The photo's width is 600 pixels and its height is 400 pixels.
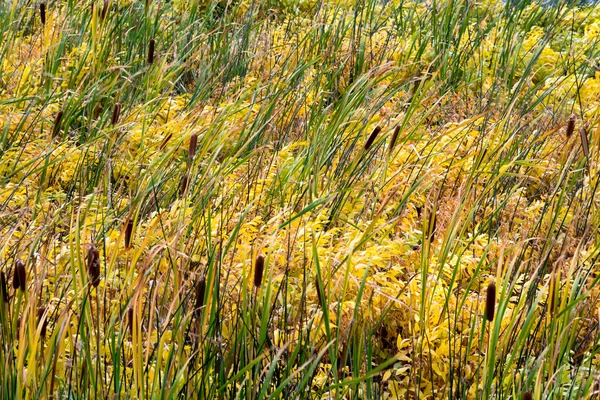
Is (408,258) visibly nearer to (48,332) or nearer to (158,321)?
(158,321)

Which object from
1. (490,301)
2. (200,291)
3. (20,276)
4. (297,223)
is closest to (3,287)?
(20,276)

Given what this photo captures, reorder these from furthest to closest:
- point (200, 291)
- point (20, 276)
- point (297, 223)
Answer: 1. point (297, 223)
2. point (200, 291)
3. point (20, 276)

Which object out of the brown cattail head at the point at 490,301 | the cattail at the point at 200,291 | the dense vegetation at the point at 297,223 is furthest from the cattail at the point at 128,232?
the brown cattail head at the point at 490,301

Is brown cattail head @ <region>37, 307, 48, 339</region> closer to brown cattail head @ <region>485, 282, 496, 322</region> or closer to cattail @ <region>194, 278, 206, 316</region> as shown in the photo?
cattail @ <region>194, 278, 206, 316</region>

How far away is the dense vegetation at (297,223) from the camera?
1.89 meters

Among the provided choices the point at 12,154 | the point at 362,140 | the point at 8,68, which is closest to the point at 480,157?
the point at 362,140

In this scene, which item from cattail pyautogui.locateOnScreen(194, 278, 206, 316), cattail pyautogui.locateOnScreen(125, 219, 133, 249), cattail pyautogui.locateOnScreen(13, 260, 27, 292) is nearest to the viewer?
cattail pyautogui.locateOnScreen(13, 260, 27, 292)

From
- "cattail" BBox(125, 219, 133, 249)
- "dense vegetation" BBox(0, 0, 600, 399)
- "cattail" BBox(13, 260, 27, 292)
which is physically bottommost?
"dense vegetation" BBox(0, 0, 600, 399)

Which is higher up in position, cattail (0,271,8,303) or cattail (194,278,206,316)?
cattail (0,271,8,303)

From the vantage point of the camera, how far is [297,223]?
2.87m

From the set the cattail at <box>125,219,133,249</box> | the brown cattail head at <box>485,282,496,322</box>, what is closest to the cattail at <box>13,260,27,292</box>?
the cattail at <box>125,219,133,249</box>

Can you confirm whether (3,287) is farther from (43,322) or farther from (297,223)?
(297,223)

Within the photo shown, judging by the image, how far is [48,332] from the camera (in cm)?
223

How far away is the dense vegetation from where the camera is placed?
74.5 inches
